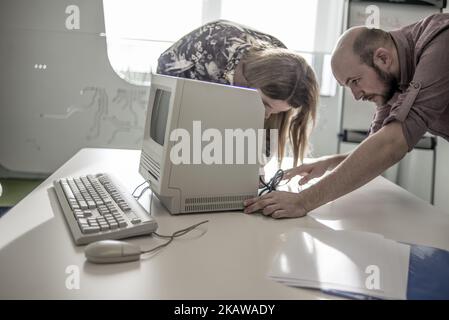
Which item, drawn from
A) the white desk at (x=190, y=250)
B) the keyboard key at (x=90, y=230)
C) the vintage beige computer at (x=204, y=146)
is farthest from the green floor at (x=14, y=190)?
the keyboard key at (x=90, y=230)

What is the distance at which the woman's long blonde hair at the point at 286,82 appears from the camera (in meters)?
1.23

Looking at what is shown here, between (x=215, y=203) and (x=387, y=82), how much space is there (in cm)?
68

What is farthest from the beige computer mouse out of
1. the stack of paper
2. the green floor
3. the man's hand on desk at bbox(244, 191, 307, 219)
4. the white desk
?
the green floor

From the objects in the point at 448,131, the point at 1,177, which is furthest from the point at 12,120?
the point at 448,131

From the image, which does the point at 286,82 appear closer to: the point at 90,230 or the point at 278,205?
the point at 278,205

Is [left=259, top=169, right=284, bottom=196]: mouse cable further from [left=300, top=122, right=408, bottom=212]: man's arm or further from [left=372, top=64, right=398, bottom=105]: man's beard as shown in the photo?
[left=372, top=64, right=398, bottom=105]: man's beard

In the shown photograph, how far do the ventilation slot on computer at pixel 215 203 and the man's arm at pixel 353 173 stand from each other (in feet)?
0.09

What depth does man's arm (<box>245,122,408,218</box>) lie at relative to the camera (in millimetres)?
1012

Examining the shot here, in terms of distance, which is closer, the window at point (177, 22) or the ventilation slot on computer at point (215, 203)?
the ventilation slot on computer at point (215, 203)

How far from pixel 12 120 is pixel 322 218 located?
2.44m

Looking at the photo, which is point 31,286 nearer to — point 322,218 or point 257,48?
point 322,218

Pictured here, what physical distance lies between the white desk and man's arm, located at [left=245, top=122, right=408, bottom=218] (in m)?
0.04

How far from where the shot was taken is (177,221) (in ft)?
3.07

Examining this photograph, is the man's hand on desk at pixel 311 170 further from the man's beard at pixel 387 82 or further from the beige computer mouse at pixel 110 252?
the beige computer mouse at pixel 110 252
